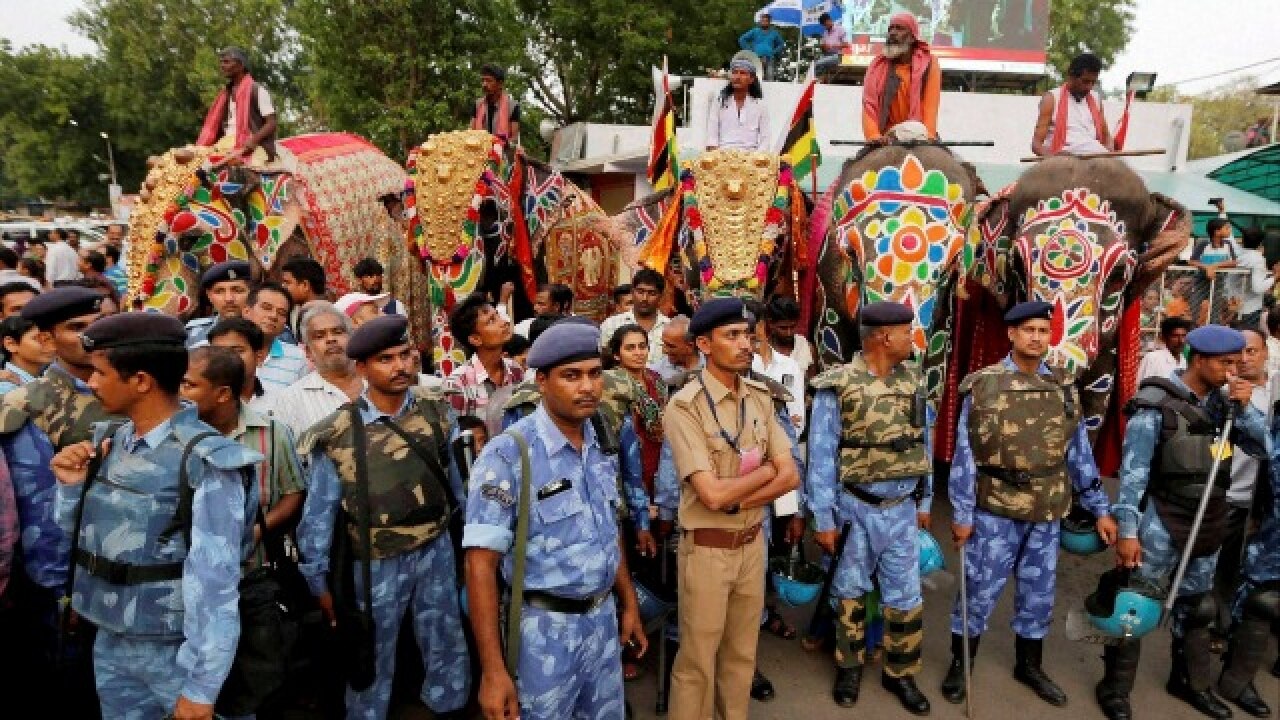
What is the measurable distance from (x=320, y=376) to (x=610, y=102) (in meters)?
20.3

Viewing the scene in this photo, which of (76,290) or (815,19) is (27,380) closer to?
(76,290)

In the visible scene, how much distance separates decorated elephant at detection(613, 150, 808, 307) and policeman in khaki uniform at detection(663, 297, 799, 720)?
2.36 metres

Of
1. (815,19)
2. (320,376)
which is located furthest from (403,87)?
(320,376)

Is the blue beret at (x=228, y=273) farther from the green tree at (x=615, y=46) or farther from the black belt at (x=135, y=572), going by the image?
the green tree at (x=615, y=46)

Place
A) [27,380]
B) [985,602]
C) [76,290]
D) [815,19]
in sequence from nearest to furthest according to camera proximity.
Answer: [76,290] → [27,380] → [985,602] → [815,19]

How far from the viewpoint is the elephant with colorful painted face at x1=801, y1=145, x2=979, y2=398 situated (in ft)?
17.0

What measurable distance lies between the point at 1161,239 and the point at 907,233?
1.99 metres

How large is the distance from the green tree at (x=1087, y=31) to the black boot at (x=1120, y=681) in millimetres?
31811

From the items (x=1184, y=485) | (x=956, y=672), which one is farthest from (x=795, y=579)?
(x=1184, y=485)

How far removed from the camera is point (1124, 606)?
3832 millimetres

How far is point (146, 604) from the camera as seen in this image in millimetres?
2365

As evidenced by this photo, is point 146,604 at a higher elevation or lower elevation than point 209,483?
lower

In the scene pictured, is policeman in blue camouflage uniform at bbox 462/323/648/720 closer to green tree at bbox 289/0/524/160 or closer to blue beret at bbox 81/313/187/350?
blue beret at bbox 81/313/187/350

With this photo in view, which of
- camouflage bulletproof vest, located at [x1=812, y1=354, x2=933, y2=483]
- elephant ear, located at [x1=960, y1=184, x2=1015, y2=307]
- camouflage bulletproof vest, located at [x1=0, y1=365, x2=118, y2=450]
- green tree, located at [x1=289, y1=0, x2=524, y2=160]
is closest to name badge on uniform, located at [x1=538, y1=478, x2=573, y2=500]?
camouflage bulletproof vest, located at [x1=812, y1=354, x2=933, y2=483]
